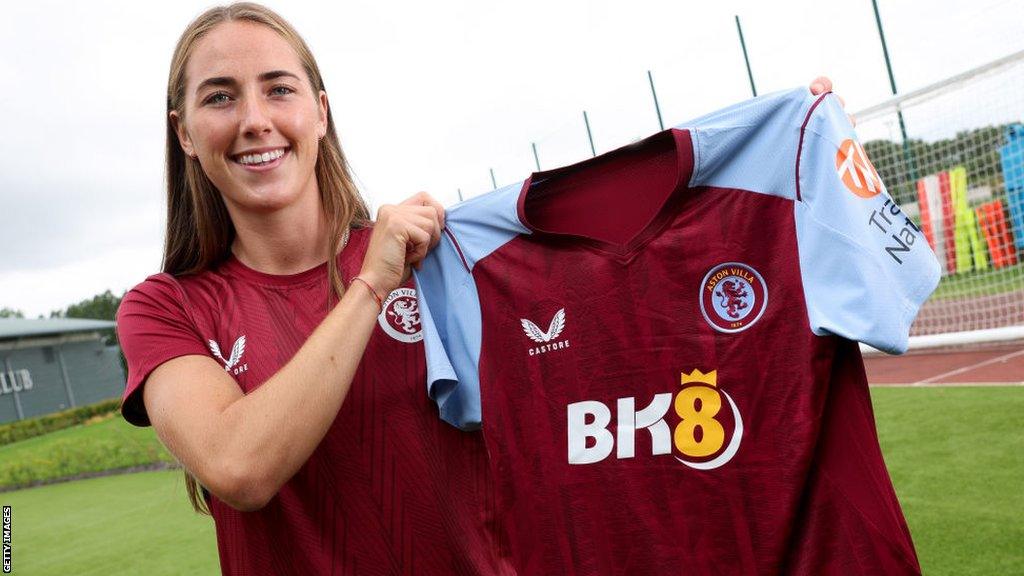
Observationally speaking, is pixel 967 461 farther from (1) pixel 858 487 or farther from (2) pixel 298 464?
(2) pixel 298 464

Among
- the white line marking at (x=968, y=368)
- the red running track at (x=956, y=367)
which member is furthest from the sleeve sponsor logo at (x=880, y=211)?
the white line marking at (x=968, y=368)

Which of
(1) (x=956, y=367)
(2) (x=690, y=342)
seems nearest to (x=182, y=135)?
(2) (x=690, y=342)

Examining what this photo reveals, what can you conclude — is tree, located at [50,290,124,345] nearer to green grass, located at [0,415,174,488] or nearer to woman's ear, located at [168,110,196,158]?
green grass, located at [0,415,174,488]

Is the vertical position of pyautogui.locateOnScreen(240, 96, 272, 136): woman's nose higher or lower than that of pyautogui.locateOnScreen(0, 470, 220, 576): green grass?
higher

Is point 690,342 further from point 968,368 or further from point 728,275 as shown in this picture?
point 968,368

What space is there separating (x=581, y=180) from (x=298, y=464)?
98cm

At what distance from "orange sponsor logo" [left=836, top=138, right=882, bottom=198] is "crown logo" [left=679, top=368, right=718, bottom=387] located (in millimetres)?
480

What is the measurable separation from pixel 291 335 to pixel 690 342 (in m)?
0.88

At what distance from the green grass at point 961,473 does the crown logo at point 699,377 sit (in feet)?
6.50

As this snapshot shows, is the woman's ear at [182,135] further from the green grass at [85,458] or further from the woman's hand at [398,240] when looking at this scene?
the green grass at [85,458]

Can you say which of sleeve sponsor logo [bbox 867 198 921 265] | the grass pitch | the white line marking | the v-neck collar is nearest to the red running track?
the white line marking

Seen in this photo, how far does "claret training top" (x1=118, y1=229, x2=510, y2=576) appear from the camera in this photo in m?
1.63

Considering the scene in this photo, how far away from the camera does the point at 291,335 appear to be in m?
1.69

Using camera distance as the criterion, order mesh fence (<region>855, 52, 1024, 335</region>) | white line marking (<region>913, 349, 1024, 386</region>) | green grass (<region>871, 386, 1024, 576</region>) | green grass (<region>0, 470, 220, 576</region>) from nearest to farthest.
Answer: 1. green grass (<region>871, 386, 1024, 576</region>)
2. green grass (<region>0, 470, 220, 576</region>)
3. white line marking (<region>913, 349, 1024, 386</region>)
4. mesh fence (<region>855, 52, 1024, 335</region>)
